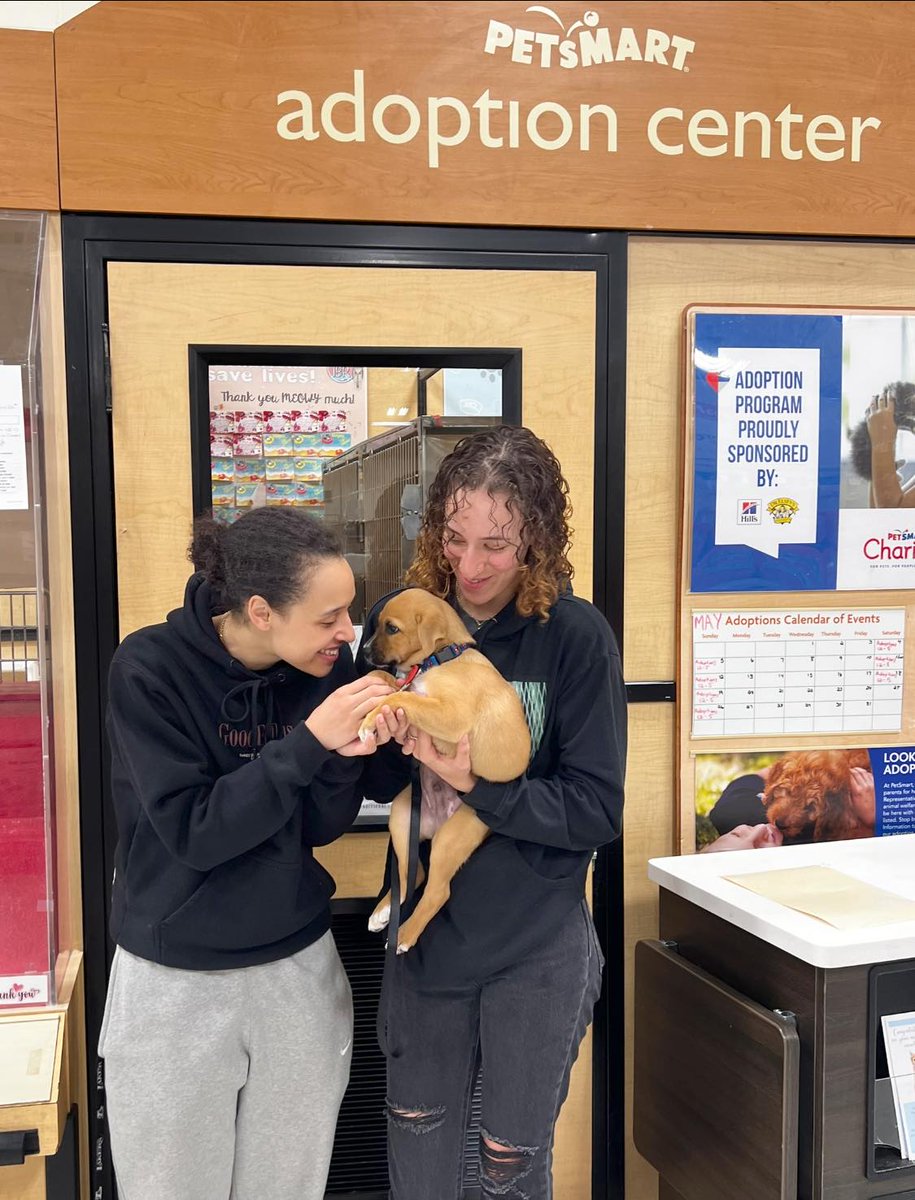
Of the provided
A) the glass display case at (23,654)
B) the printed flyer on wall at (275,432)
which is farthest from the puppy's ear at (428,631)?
the glass display case at (23,654)

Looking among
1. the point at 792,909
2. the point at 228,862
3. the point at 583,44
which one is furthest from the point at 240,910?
the point at 583,44

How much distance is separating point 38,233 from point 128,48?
50 cm

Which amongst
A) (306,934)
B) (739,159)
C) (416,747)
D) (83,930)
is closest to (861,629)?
(739,159)

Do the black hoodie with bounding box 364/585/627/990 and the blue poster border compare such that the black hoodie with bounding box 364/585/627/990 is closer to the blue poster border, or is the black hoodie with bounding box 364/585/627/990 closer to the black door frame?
the black door frame

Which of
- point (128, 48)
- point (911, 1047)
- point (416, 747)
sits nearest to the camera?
point (416, 747)

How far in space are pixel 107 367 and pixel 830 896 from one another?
2.21 metres

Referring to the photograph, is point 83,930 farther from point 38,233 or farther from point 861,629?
point 861,629

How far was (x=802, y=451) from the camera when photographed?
2738 millimetres

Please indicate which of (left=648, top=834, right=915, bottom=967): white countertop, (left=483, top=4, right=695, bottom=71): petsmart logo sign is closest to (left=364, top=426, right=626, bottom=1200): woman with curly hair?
(left=648, top=834, right=915, bottom=967): white countertop

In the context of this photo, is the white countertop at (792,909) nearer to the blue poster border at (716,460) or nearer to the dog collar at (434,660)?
the blue poster border at (716,460)

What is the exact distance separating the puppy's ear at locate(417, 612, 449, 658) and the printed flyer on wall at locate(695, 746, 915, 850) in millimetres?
1226

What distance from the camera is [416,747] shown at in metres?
1.81

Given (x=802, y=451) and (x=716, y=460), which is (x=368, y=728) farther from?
(x=802, y=451)

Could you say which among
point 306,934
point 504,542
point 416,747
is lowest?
point 306,934
